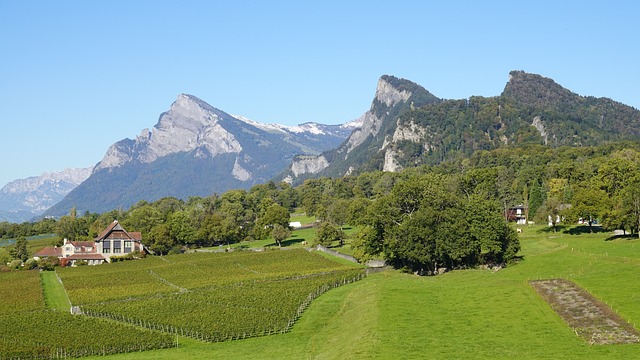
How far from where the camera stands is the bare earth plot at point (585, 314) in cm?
5775

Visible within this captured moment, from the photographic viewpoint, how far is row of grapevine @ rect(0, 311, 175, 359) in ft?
224

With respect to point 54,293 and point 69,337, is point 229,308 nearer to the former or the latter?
point 69,337

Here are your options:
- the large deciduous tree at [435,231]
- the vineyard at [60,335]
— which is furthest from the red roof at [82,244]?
the large deciduous tree at [435,231]

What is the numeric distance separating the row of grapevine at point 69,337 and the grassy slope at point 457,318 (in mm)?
3793

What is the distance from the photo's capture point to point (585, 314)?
6456cm

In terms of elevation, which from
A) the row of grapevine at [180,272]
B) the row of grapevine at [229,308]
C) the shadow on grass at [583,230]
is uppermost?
the shadow on grass at [583,230]

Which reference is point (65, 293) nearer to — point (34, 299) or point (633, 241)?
point (34, 299)

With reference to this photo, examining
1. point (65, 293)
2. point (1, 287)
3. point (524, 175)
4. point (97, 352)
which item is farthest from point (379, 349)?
point (524, 175)

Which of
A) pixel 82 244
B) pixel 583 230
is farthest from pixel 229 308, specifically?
pixel 82 244

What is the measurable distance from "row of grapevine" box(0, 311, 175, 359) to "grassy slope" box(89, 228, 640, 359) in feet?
12.4

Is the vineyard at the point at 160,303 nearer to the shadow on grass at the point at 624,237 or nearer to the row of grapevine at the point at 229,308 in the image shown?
the row of grapevine at the point at 229,308

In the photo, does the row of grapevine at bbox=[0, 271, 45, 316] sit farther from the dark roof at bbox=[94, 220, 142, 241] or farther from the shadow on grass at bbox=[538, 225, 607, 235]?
the shadow on grass at bbox=[538, 225, 607, 235]

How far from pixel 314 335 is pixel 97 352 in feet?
64.6

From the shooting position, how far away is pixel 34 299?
96.2 m
